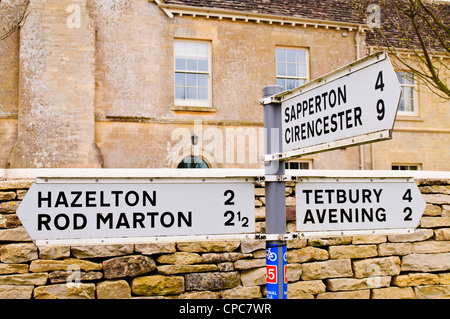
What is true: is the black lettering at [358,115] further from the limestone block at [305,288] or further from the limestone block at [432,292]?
the limestone block at [432,292]

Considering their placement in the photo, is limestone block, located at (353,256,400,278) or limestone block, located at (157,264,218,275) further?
limestone block, located at (353,256,400,278)

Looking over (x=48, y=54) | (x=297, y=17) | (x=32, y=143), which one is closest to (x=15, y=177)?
(x=32, y=143)

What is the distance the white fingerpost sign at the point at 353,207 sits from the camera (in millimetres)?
2711

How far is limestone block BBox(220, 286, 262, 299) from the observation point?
4.57 meters

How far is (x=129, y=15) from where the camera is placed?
1317 centimetres

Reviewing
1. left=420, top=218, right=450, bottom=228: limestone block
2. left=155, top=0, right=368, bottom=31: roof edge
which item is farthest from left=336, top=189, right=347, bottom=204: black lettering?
left=155, top=0, right=368, bottom=31: roof edge

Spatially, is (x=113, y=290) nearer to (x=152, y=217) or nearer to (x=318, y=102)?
(x=152, y=217)

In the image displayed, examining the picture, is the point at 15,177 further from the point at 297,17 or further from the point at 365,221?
the point at 297,17

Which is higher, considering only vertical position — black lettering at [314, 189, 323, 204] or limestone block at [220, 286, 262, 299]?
black lettering at [314, 189, 323, 204]

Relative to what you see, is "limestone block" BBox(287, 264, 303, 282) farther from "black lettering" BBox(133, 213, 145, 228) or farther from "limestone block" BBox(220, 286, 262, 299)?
"black lettering" BBox(133, 213, 145, 228)

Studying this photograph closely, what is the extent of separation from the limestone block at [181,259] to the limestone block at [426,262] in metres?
2.38

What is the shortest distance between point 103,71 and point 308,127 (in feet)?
36.7

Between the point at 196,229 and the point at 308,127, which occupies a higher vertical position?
the point at 308,127

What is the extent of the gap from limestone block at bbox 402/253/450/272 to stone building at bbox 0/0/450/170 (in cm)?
851
